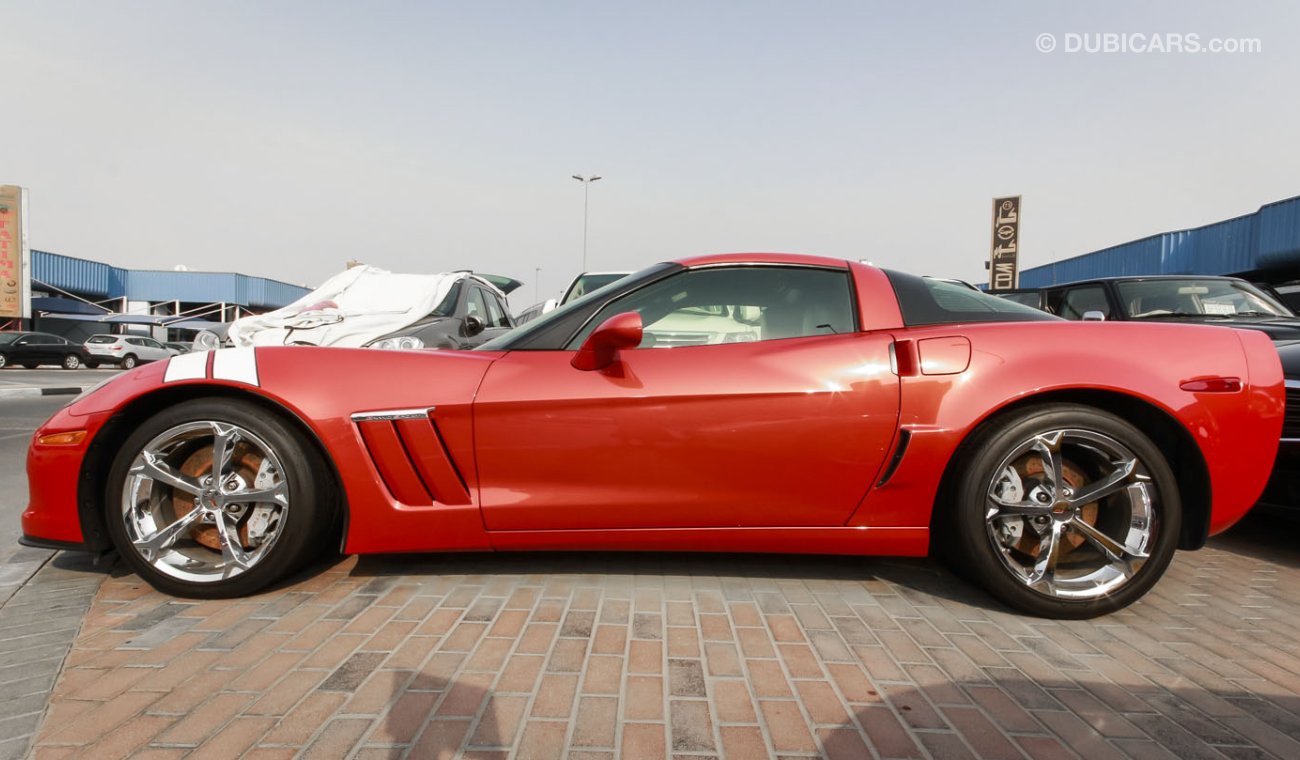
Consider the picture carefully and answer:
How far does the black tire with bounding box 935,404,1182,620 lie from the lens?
2.21 metres

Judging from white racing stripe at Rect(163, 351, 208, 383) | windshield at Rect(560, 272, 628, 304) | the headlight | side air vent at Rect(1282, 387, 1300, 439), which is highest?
windshield at Rect(560, 272, 628, 304)

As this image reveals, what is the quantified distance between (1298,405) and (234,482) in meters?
4.23

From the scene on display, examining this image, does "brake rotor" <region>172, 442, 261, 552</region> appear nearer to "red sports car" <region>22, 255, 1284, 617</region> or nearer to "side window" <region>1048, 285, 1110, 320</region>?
"red sports car" <region>22, 255, 1284, 617</region>

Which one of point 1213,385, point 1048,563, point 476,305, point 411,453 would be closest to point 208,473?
point 411,453

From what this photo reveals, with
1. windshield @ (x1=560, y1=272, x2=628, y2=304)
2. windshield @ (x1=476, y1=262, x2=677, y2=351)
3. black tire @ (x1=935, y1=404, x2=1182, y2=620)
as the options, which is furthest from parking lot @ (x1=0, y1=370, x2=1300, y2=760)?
windshield @ (x1=560, y1=272, x2=628, y2=304)

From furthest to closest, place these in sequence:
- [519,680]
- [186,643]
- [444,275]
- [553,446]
Result: [444,275]
[553,446]
[186,643]
[519,680]

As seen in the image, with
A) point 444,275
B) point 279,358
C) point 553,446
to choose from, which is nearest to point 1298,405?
point 553,446

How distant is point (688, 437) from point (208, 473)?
1.76m

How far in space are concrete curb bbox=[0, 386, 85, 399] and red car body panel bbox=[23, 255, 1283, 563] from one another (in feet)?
39.5

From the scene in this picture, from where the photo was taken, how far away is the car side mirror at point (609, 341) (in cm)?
213

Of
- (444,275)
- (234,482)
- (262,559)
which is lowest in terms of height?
(262,559)

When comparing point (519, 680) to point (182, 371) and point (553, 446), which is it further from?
point (182, 371)

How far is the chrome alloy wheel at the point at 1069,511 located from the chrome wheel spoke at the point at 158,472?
2.78 meters

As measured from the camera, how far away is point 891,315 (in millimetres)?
2350
